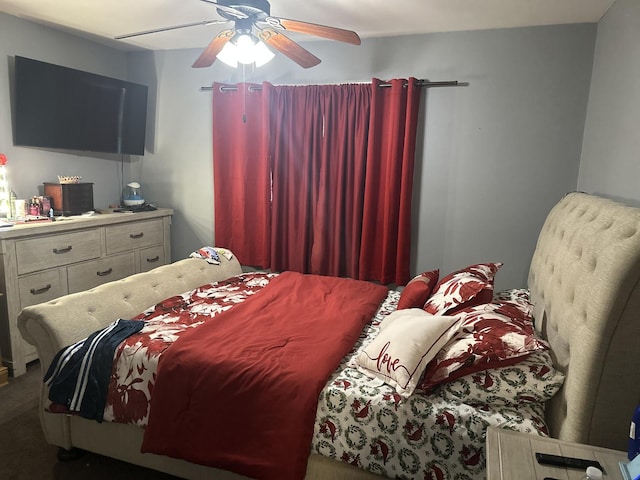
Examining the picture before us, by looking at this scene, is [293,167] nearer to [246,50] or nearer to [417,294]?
[246,50]

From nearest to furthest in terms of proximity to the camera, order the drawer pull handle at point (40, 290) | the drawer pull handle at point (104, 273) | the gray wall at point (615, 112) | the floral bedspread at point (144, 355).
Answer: the floral bedspread at point (144, 355) → the gray wall at point (615, 112) → the drawer pull handle at point (40, 290) → the drawer pull handle at point (104, 273)

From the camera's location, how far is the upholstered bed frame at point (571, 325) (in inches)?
51.6

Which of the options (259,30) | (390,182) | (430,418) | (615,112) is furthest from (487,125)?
(430,418)

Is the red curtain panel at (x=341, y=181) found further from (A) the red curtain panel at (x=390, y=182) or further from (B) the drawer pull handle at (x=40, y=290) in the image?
(B) the drawer pull handle at (x=40, y=290)

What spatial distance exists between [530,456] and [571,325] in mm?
518

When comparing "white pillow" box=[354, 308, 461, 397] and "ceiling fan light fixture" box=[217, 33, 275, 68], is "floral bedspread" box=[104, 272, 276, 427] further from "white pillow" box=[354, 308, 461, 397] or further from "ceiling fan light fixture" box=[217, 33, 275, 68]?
"ceiling fan light fixture" box=[217, 33, 275, 68]

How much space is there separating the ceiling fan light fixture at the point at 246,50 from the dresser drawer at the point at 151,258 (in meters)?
2.00

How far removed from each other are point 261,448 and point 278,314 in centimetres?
79

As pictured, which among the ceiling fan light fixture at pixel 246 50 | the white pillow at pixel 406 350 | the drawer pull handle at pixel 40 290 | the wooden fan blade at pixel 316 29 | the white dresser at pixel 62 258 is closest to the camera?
the white pillow at pixel 406 350

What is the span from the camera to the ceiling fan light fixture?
7.71 ft

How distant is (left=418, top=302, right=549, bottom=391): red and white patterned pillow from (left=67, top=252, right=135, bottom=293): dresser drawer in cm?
269

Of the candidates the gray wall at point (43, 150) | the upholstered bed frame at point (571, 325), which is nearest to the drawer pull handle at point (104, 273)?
the gray wall at point (43, 150)

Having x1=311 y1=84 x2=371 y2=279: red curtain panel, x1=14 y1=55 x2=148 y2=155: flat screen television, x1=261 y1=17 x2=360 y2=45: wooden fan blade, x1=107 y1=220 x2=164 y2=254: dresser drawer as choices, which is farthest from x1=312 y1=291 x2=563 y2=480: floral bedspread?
x1=14 y1=55 x2=148 y2=155: flat screen television

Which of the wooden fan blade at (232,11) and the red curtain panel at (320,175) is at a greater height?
the wooden fan blade at (232,11)
